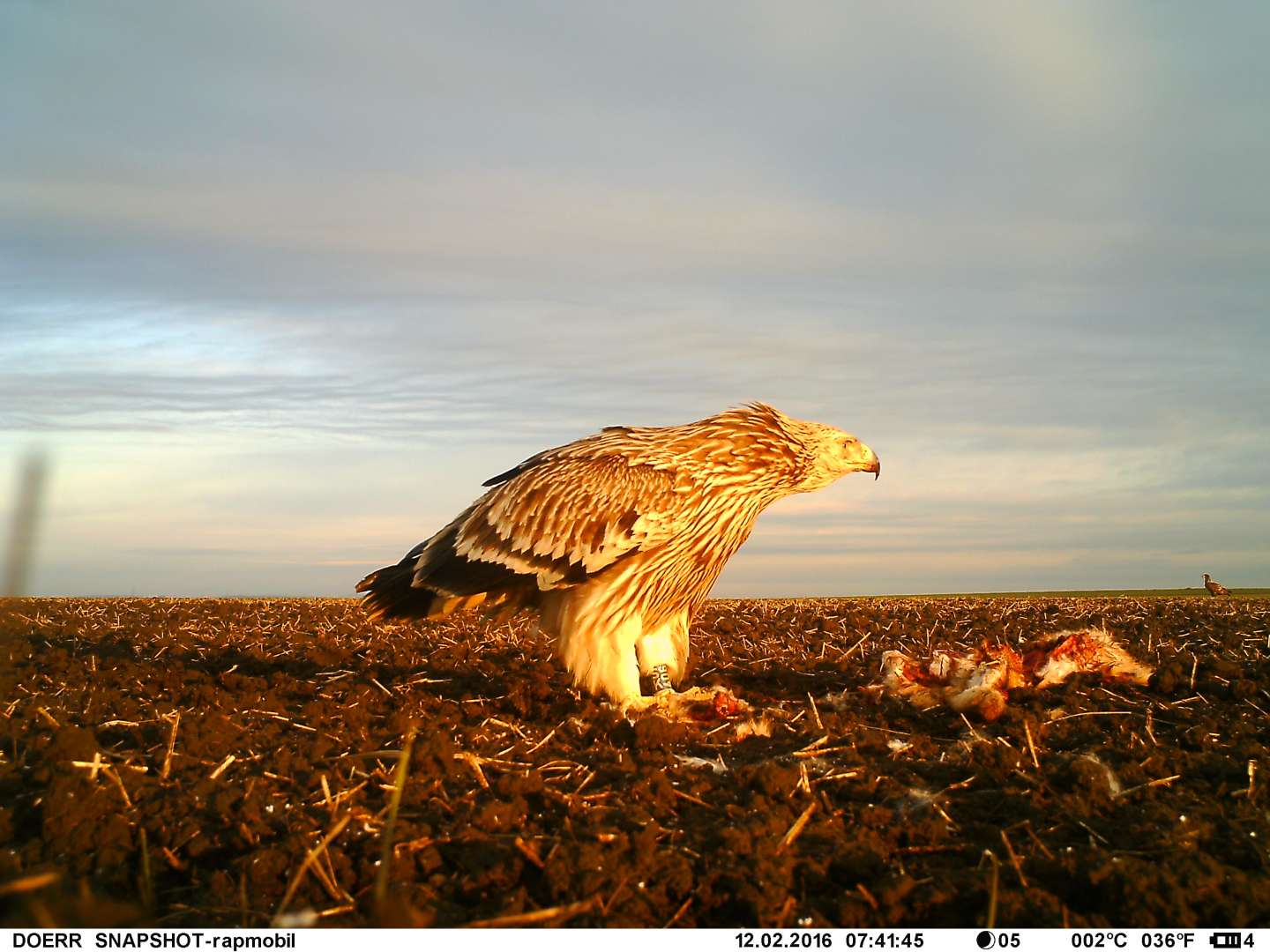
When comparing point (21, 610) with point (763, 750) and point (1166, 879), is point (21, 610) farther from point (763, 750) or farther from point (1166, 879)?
point (1166, 879)

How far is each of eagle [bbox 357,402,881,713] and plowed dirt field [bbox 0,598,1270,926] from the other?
23.9 inches

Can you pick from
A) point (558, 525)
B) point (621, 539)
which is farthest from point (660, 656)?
point (558, 525)

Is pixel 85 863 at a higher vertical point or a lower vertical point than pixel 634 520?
lower

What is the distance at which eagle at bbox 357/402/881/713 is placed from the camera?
7488mm

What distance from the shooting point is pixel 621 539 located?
7426 millimetres

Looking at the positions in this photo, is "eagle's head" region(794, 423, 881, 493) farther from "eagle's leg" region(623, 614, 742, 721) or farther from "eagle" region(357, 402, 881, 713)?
"eagle's leg" region(623, 614, 742, 721)

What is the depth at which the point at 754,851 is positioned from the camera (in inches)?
162

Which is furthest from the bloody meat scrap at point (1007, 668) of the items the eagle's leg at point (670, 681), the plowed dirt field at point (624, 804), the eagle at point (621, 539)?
the eagle at point (621, 539)

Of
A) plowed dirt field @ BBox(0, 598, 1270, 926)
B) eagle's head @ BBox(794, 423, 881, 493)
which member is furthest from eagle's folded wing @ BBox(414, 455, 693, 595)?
eagle's head @ BBox(794, 423, 881, 493)

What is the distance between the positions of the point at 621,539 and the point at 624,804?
2.90 metres

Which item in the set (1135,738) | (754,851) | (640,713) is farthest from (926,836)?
(640,713)

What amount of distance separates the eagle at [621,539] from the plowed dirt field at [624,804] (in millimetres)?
608

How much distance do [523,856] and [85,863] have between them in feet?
6.03

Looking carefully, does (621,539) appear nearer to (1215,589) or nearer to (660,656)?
(660,656)
